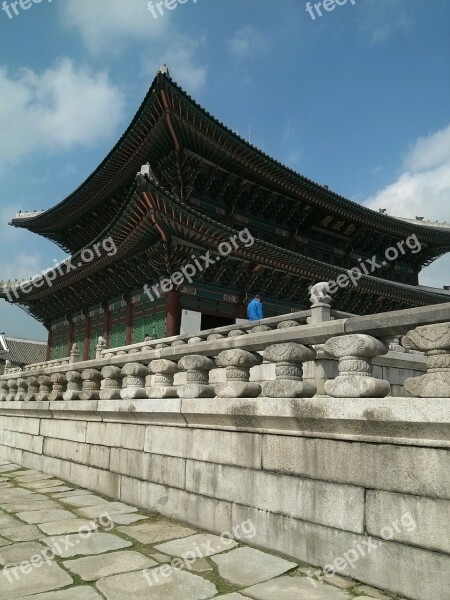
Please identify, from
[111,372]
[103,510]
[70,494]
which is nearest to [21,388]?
[70,494]

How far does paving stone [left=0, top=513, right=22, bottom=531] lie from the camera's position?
16.4ft

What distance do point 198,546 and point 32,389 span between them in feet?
24.2

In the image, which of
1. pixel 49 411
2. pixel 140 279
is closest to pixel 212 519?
pixel 49 411

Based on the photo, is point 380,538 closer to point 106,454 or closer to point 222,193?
point 106,454

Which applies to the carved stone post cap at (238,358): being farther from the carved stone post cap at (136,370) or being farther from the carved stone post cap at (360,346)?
the carved stone post cap at (136,370)

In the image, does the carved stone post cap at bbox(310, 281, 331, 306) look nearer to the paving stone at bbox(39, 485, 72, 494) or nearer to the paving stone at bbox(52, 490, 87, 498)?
the paving stone at bbox(52, 490, 87, 498)

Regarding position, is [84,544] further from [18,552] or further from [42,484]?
[42,484]

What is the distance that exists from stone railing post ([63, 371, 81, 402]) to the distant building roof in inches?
1402

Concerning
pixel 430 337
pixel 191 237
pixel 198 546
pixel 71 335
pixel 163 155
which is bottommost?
pixel 198 546

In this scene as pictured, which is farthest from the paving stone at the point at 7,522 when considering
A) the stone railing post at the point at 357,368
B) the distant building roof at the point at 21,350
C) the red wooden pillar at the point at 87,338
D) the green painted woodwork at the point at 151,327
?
the distant building roof at the point at 21,350

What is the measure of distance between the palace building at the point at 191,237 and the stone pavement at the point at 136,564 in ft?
28.3

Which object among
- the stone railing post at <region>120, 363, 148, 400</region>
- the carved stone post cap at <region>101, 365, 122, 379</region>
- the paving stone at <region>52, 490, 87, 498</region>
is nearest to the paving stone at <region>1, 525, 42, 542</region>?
the paving stone at <region>52, 490, 87, 498</region>

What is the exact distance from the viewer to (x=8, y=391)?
12.1 m

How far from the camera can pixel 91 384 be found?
761cm
